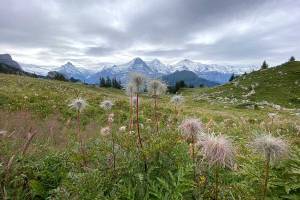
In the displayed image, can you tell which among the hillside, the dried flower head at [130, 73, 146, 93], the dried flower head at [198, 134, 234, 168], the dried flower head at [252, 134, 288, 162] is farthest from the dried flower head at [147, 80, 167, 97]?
the hillside

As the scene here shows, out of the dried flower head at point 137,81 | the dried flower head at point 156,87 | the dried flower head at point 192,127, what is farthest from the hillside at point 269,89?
the dried flower head at point 192,127

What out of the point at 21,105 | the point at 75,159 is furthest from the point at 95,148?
the point at 21,105

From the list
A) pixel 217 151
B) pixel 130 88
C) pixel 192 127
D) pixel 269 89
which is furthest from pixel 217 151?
pixel 269 89

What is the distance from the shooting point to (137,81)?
521 cm

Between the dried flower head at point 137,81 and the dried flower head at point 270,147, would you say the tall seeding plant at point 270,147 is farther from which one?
the dried flower head at point 137,81

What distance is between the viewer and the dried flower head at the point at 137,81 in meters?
5.19

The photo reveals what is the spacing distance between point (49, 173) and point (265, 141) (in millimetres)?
3124

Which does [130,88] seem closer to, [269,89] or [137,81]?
[137,81]

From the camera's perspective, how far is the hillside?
53.9m

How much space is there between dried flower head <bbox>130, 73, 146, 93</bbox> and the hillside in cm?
4815

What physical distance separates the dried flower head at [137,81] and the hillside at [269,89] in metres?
48.2

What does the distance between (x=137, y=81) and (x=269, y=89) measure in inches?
2305

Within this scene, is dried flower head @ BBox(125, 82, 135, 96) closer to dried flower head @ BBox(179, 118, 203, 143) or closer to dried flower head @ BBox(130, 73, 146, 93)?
dried flower head @ BBox(130, 73, 146, 93)

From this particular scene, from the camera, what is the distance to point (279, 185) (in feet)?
13.7
